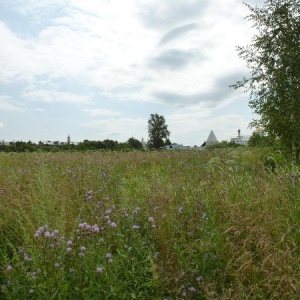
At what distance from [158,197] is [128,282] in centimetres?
122

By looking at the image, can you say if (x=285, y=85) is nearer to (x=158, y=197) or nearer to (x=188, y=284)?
(x=158, y=197)

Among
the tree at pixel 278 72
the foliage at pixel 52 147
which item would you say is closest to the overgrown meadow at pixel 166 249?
the tree at pixel 278 72

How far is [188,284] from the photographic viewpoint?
8.34 feet

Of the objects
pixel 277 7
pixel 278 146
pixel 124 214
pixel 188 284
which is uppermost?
pixel 277 7

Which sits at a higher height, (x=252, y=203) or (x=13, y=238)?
(x=252, y=203)

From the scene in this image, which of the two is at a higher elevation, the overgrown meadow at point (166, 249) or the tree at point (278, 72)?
the tree at point (278, 72)

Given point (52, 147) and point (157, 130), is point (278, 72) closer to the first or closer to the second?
point (52, 147)

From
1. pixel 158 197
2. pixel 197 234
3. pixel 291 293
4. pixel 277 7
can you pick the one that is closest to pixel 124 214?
pixel 158 197

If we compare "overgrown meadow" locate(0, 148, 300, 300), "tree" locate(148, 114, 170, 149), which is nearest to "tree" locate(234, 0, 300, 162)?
"overgrown meadow" locate(0, 148, 300, 300)

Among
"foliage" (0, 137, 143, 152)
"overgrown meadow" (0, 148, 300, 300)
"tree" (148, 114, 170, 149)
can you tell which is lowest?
"overgrown meadow" (0, 148, 300, 300)

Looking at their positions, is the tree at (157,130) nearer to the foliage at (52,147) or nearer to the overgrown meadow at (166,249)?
the foliage at (52,147)

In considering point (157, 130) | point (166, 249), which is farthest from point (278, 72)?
point (157, 130)

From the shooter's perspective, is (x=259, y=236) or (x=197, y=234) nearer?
(x=259, y=236)

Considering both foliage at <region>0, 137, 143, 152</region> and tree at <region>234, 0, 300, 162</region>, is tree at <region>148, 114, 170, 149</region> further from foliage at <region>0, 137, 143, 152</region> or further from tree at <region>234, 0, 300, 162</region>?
tree at <region>234, 0, 300, 162</region>
